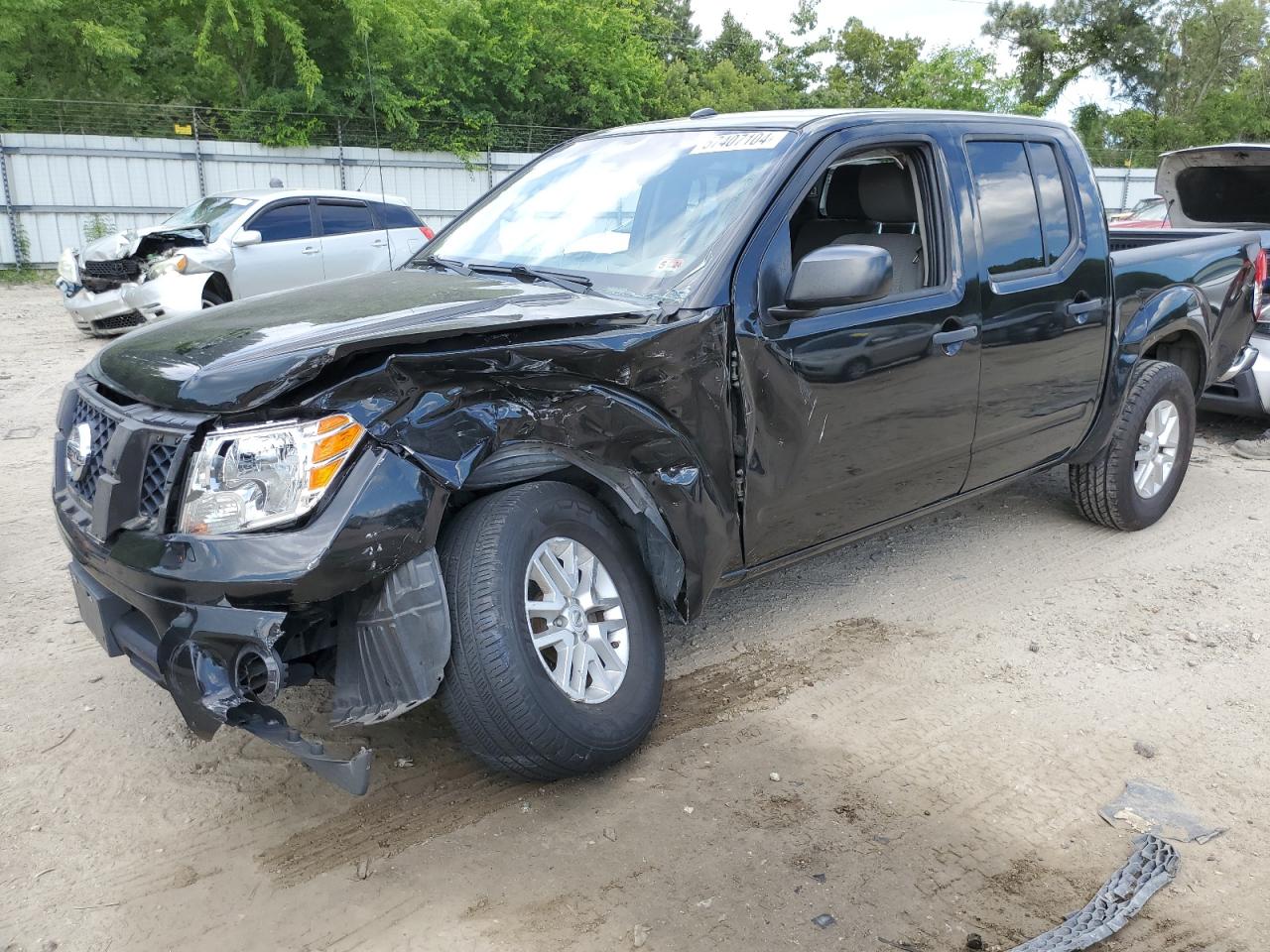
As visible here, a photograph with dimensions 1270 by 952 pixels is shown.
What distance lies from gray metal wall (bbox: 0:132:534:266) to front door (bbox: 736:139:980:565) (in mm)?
15135

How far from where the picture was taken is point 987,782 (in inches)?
126

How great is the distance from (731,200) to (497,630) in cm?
167

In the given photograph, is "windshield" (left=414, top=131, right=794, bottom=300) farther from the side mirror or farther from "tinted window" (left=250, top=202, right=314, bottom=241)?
"tinted window" (left=250, top=202, right=314, bottom=241)

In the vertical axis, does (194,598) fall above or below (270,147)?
below

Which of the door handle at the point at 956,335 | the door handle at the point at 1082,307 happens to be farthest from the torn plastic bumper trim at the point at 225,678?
the door handle at the point at 1082,307

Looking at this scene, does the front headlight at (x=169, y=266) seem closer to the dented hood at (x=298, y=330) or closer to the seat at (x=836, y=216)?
the dented hood at (x=298, y=330)

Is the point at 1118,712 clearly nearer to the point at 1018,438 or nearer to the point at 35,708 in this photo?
the point at 1018,438

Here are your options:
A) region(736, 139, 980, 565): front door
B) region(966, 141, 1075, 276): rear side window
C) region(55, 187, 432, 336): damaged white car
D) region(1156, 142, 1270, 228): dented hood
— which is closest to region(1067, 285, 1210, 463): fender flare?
region(966, 141, 1075, 276): rear side window

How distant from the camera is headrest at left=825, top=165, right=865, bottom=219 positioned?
14.2ft

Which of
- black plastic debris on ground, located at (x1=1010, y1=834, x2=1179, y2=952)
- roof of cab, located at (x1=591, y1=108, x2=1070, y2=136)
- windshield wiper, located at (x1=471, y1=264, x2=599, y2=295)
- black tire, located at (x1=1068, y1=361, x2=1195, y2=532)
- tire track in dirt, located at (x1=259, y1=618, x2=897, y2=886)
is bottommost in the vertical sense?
black plastic debris on ground, located at (x1=1010, y1=834, x2=1179, y2=952)

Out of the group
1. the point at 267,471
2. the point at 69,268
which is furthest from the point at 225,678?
the point at 69,268

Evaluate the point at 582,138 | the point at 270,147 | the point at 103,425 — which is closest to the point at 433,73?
the point at 270,147

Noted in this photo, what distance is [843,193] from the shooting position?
4.43 meters

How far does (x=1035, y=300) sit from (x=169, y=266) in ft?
29.9
